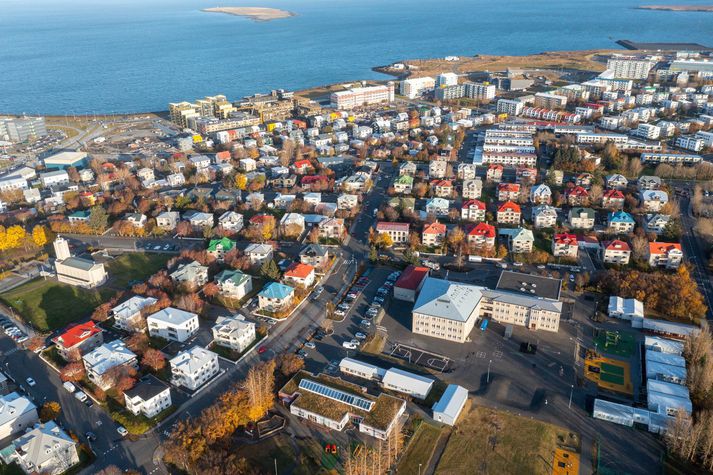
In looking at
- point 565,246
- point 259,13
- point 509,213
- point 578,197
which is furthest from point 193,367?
point 259,13

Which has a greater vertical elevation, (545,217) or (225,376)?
(545,217)

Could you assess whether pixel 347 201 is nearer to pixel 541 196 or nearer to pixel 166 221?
pixel 166 221

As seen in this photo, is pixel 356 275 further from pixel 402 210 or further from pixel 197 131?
pixel 197 131

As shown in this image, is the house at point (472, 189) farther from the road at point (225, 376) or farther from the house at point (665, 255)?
the house at point (665, 255)

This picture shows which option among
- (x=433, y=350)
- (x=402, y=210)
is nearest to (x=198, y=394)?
(x=433, y=350)

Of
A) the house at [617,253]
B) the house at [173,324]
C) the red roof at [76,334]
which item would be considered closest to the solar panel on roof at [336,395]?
the house at [173,324]

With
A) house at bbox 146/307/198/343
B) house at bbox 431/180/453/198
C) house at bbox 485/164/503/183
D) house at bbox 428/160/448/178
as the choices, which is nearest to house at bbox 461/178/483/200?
house at bbox 431/180/453/198

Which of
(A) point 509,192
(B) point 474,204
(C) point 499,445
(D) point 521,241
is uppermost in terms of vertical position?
(B) point 474,204
